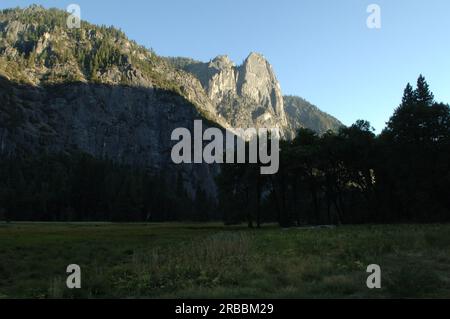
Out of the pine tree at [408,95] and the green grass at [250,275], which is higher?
the pine tree at [408,95]

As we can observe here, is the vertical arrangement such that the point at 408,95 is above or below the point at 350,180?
above

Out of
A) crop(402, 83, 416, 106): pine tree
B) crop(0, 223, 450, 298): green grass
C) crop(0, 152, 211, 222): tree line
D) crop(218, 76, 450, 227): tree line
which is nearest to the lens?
crop(0, 223, 450, 298): green grass

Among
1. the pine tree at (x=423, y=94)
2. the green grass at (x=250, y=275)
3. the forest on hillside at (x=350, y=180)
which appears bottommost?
the green grass at (x=250, y=275)

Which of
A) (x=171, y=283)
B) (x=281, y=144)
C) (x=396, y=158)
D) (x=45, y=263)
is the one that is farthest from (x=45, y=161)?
(x=171, y=283)

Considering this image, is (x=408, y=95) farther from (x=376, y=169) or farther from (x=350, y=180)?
(x=350, y=180)

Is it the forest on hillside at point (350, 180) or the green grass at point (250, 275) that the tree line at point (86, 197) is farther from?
the green grass at point (250, 275)

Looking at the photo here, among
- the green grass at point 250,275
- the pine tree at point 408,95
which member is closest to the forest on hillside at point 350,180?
the pine tree at point 408,95

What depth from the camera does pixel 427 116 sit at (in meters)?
73.9

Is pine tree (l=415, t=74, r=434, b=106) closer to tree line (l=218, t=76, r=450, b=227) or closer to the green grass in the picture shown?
tree line (l=218, t=76, r=450, b=227)

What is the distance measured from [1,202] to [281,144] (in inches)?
3499

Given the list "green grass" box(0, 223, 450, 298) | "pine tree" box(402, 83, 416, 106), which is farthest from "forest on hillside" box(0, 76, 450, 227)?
"green grass" box(0, 223, 450, 298)

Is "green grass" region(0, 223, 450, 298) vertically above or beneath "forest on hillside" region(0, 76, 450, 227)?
beneath

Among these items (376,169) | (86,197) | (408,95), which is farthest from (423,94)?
(86,197)

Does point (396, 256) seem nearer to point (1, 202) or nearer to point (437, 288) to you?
point (437, 288)
